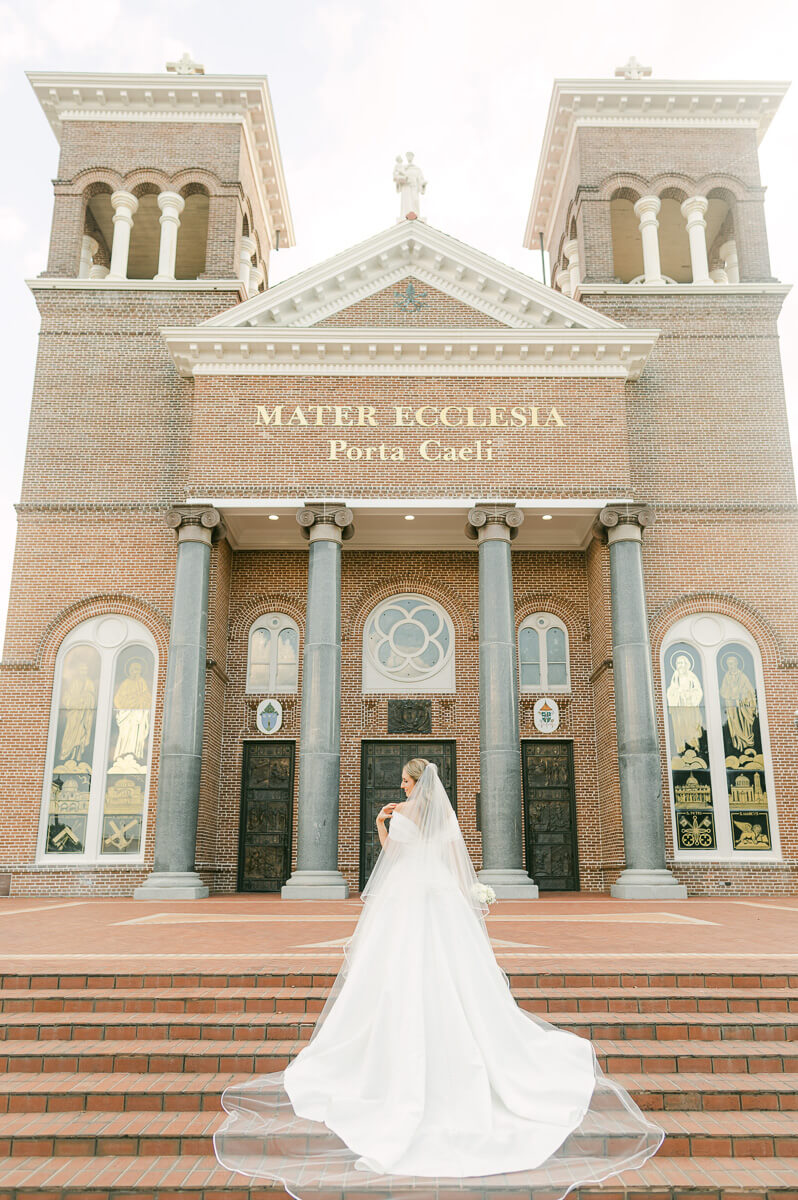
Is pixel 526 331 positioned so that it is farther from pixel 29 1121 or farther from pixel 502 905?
pixel 29 1121

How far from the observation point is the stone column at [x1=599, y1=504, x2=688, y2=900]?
56.3ft

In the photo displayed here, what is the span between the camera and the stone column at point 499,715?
656 inches

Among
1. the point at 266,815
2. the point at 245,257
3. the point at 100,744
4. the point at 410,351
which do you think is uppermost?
the point at 245,257

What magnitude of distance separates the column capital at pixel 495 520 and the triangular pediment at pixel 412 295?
12.6ft

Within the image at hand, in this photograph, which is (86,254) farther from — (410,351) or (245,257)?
(410,351)

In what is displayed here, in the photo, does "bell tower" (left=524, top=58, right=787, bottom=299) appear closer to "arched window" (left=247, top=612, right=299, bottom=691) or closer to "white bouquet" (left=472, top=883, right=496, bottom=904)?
"arched window" (left=247, top=612, right=299, bottom=691)

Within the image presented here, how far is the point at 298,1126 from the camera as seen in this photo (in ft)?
18.3

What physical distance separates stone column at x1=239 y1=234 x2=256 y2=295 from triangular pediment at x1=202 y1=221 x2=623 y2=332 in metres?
4.31

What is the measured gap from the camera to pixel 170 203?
2280 cm

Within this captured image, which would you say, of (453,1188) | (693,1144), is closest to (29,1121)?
Answer: (453,1188)

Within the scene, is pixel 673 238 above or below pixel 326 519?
above

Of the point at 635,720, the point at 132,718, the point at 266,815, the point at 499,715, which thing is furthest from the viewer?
the point at 266,815

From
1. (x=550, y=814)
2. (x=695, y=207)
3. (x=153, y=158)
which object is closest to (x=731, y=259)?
(x=695, y=207)

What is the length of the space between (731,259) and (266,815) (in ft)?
55.1
